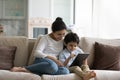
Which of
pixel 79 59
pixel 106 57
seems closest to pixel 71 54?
pixel 79 59

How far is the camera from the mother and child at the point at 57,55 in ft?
7.58

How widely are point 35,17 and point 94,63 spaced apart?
215 cm

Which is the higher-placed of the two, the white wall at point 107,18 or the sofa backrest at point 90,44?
the white wall at point 107,18

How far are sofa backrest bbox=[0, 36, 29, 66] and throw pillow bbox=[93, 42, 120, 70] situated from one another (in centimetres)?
86

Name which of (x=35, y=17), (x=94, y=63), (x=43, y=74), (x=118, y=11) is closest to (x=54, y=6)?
(x=35, y=17)

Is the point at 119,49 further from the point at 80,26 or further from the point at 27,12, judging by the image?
the point at 27,12

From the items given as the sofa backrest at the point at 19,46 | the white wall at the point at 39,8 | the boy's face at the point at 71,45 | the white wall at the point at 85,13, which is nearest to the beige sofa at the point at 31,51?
the sofa backrest at the point at 19,46

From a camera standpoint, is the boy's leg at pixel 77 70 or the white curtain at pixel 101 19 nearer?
the boy's leg at pixel 77 70

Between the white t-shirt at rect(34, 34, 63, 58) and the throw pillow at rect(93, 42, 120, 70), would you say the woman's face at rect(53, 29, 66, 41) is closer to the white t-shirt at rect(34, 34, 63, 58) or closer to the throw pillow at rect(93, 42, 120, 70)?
the white t-shirt at rect(34, 34, 63, 58)

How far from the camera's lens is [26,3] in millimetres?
4879

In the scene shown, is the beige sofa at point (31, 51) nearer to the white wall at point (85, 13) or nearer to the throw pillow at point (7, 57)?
the throw pillow at point (7, 57)

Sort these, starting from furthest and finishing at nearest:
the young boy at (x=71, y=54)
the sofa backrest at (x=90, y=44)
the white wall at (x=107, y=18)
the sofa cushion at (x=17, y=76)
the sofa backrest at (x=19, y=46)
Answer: the white wall at (x=107, y=18), the sofa backrest at (x=90, y=44), the sofa backrest at (x=19, y=46), the young boy at (x=71, y=54), the sofa cushion at (x=17, y=76)

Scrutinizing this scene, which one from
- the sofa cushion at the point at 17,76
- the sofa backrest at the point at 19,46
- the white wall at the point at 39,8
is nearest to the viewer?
the sofa cushion at the point at 17,76

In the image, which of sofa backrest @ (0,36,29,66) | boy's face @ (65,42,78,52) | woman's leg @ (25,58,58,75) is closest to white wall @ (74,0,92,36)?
sofa backrest @ (0,36,29,66)
